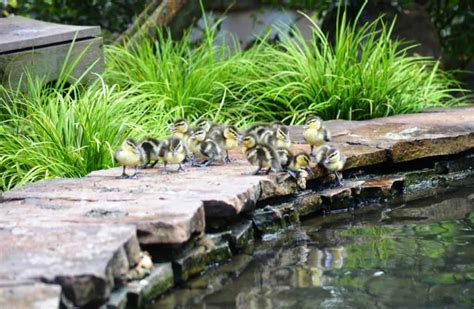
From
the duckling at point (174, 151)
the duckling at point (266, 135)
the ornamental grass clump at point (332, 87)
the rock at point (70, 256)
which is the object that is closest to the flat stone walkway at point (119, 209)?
the rock at point (70, 256)

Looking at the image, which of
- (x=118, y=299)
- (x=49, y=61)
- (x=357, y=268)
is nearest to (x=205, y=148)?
(x=357, y=268)

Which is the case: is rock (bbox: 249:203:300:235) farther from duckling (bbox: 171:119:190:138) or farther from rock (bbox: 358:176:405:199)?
duckling (bbox: 171:119:190:138)

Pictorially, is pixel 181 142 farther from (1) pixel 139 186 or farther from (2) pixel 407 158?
(2) pixel 407 158

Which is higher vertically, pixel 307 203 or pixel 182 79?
pixel 182 79

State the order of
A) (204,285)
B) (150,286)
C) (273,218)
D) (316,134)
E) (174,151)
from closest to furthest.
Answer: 1. (150,286)
2. (204,285)
3. (273,218)
4. (174,151)
5. (316,134)

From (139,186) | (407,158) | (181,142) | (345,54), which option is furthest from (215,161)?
(345,54)

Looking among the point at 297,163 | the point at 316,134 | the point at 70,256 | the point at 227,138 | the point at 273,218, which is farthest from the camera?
the point at 316,134

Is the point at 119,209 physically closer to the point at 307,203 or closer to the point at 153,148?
the point at 153,148

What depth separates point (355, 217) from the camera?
6.98m

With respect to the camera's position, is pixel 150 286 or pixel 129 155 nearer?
pixel 150 286

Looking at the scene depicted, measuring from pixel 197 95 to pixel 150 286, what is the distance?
15.2ft

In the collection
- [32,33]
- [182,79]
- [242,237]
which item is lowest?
[242,237]

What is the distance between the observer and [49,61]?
8.97 metres

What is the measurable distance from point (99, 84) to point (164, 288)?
4.15 meters
